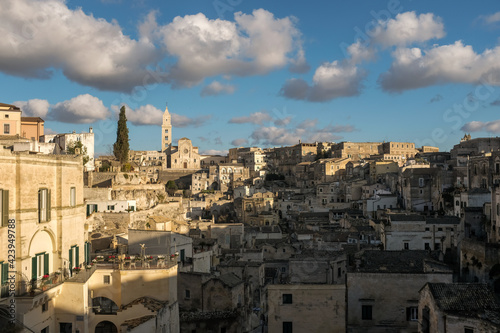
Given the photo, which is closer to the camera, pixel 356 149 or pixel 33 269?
pixel 33 269

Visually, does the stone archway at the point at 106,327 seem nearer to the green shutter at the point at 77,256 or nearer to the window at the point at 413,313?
the green shutter at the point at 77,256

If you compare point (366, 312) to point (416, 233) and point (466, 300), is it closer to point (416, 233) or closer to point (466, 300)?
point (466, 300)

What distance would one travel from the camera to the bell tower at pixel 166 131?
12456 centimetres

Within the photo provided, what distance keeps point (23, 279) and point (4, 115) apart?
2066 cm

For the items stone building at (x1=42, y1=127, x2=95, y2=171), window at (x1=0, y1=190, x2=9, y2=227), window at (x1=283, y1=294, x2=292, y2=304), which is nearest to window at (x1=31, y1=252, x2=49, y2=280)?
window at (x1=0, y1=190, x2=9, y2=227)

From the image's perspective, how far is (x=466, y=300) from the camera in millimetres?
17969

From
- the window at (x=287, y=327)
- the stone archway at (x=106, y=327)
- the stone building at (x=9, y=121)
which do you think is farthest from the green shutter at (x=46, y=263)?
the stone building at (x=9, y=121)

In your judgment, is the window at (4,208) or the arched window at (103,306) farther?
the arched window at (103,306)

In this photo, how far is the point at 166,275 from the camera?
18578 millimetres

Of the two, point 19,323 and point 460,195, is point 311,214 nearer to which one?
point 460,195

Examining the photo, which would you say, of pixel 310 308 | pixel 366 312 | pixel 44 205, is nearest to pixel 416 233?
pixel 366 312

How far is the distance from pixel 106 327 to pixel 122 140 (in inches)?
1868

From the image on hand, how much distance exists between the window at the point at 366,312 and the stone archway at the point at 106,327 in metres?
11.3

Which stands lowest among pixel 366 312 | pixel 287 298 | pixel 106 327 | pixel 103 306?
pixel 366 312
